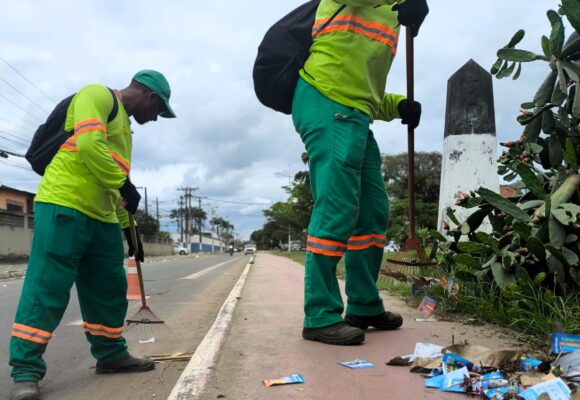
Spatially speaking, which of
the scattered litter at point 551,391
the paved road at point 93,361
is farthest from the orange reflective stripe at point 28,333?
the scattered litter at point 551,391

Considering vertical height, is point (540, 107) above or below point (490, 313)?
above

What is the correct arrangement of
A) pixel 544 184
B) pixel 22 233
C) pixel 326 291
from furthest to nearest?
pixel 22 233 → pixel 544 184 → pixel 326 291

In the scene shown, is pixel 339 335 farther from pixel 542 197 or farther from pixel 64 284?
pixel 542 197

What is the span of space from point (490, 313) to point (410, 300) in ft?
4.05

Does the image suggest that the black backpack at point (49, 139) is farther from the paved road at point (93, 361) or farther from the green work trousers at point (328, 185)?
the green work trousers at point (328, 185)

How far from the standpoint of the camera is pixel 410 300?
4426 mm

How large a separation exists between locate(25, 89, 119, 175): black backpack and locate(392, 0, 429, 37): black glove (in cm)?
183

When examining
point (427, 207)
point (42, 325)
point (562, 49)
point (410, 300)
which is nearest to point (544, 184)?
point (562, 49)

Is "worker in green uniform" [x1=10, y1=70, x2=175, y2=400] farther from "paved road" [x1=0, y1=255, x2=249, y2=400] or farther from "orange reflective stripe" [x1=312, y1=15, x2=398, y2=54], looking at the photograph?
"orange reflective stripe" [x1=312, y1=15, x2=398, y2=54]

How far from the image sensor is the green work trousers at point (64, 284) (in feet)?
7.72

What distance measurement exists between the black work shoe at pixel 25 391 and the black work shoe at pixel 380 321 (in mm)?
1724

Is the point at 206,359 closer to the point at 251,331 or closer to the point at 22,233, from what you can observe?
the point at 251,331

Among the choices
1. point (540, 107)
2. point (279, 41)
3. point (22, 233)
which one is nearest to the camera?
point (279, 41)

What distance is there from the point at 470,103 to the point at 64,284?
4.42 m
